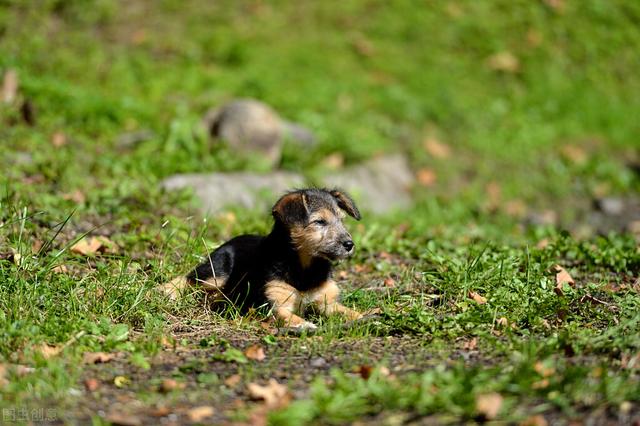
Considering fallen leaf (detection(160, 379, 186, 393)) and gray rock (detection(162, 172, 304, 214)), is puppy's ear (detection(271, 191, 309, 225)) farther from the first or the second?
gray rock (detection(162, 172, 304, 214))

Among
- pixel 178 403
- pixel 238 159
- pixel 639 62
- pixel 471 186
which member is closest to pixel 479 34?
pixel 639 62

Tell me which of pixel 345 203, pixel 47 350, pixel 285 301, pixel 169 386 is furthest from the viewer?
pixel 345 203

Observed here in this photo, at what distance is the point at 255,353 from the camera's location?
5.57m

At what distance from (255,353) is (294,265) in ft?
4.71

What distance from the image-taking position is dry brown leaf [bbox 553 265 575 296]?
21.8 feet

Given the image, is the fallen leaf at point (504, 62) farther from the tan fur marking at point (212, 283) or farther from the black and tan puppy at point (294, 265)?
the tan fur marking at point (212, 283)

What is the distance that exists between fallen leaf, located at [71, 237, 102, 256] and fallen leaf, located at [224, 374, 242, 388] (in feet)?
9.08

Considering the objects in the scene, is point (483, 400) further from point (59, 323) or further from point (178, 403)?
point (59, 323)

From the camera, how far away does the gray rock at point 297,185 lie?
402 inches

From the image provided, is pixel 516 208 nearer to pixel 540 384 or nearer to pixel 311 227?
pixel 311 227

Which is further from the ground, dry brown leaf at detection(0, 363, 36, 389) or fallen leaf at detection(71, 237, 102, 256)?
dry brown leaf at detection(0, 363, 36, 389)

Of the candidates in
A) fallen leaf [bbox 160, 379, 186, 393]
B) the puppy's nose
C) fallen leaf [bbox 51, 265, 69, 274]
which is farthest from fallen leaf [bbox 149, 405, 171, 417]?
the puppy's nose

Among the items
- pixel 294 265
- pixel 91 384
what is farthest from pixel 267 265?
pixel 91 384

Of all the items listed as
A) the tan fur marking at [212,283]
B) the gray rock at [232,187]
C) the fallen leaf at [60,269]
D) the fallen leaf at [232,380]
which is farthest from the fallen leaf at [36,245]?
the fallen leaf at [232,380]
